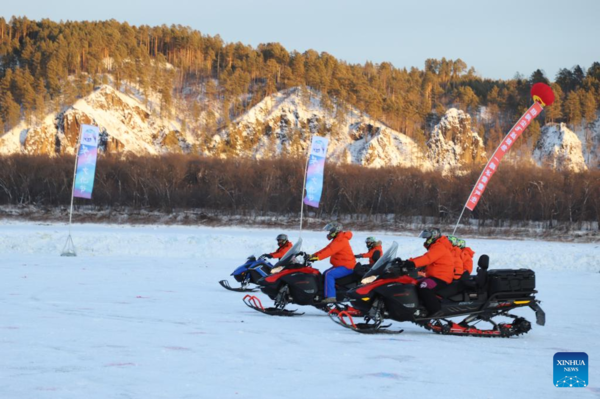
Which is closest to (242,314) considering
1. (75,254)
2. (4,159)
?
(75,254)

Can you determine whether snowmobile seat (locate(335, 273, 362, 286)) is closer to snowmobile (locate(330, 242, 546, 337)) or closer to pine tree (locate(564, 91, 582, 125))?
snowmobile (locate(330, 242, 546, 337))

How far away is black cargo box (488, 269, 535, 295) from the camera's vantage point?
9688mm

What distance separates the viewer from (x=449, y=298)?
9.79 m

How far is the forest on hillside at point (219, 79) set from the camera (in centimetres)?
11975

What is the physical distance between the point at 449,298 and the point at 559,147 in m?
121

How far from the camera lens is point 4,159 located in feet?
236

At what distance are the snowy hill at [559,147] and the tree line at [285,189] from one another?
183ft

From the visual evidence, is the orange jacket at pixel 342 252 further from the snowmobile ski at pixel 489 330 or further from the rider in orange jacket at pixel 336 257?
the snowmobile ski at pixel 489 330

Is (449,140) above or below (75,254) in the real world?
above

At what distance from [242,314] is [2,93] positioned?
382 feet

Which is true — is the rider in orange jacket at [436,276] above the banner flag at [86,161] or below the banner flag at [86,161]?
below

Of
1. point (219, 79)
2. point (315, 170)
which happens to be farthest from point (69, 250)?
point (219, 79)

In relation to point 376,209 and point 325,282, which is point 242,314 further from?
point 376,209

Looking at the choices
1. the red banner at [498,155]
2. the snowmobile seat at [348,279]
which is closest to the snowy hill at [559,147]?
the red banner at [498,155]
